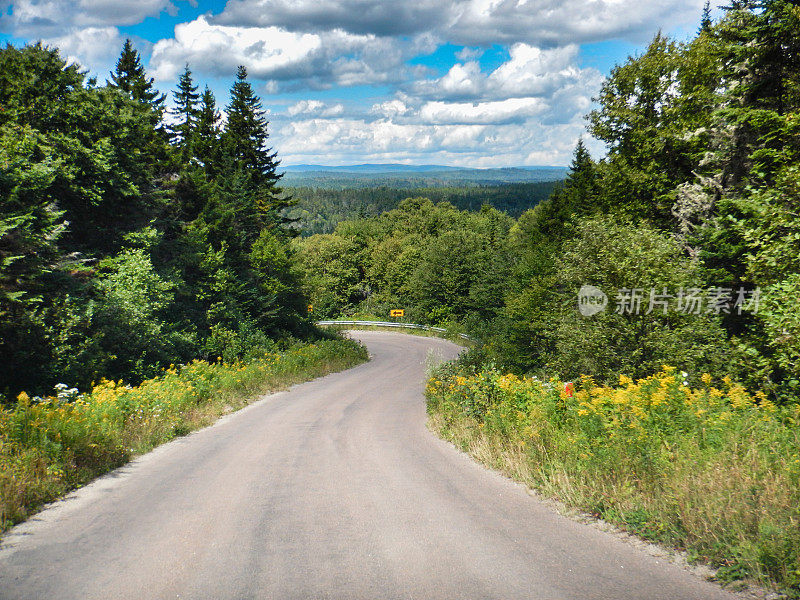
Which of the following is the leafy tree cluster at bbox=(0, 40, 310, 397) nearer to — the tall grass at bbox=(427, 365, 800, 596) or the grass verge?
the tall grass at bbox=(427, 365, 800, 596)

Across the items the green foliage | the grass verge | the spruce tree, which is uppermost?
the spruce tree

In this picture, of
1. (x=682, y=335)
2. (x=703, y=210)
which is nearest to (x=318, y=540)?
(x=682, y=335)

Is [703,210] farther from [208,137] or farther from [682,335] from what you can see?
[208,137]

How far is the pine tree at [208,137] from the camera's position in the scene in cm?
3756

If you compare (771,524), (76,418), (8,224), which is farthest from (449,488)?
(8,224)

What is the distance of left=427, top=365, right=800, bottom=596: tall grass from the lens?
465 centimetres

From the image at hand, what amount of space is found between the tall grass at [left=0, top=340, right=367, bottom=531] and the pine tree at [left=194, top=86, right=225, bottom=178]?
74.6 feet

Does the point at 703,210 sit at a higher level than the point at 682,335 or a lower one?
higher

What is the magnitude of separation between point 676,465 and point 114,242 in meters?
21.8

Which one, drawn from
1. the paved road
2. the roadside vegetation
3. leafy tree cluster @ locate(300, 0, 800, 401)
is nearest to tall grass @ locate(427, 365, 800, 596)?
the roadside vegetation

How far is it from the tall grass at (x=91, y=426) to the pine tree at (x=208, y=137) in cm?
2274

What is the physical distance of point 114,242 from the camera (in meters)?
21.2

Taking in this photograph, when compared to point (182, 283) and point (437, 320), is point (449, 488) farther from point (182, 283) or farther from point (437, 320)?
point (437, 320)

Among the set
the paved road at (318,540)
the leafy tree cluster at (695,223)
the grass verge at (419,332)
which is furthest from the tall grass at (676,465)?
the grass verge at (419,332)
